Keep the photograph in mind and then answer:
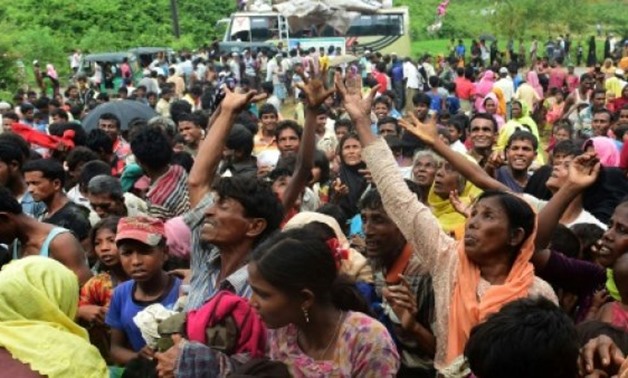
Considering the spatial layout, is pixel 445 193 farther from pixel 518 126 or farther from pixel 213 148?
pixel 518 126

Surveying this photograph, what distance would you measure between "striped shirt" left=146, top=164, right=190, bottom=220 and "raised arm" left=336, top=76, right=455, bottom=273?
198cm

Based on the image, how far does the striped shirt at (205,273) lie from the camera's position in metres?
3.43

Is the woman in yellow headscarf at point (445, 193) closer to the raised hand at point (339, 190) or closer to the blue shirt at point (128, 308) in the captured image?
the raised hand at point (339, 190)

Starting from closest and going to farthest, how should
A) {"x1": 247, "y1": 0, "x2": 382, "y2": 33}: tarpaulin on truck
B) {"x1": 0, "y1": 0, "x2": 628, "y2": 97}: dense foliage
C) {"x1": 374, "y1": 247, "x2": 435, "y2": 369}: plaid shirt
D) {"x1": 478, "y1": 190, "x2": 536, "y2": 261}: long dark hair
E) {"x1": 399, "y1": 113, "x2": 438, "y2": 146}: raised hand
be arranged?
{"x1": 478, "y1": 190, "x2": 536, "y2": 261}: long dark hair < {"x1": 374, "y1": 247, "x2": 435, "y2": 369}: plaid shirt < {"x1": 399, "y1": 113, "x2": 438, "y2": 146}: raised hand < {"x1": 247, "y1": 0, "x2": 382, "y2": 33}: tarpaulin on truck < {"x1": 0, "y1": 0, "x2": 628, "y2": 97}: dense foliage

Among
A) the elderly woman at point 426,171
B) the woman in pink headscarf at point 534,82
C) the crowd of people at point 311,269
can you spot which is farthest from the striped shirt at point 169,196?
the woman in pink headscarf at point 534,82

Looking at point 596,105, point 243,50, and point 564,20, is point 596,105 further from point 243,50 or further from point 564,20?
point 564,20

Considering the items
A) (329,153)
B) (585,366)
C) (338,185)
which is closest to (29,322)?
(585,366)

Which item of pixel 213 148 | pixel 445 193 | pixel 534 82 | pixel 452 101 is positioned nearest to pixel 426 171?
pixel 445 193

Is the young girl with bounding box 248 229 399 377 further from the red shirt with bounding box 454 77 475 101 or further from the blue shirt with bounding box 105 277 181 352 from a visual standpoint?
the red shirt with bounding box 454 77 475 101

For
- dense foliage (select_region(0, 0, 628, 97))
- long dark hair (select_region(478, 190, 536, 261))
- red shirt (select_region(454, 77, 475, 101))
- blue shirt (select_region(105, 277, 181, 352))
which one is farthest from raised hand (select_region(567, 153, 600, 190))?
dense foliage (select_region(0, 0, 628, 97))

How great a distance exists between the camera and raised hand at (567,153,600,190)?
3725 millimetres

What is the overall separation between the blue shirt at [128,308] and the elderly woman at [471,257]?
1067 millimetres

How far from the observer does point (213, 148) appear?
4211 mm

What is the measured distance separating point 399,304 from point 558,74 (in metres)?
15.9
